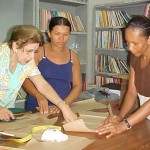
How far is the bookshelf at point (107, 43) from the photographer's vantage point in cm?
425

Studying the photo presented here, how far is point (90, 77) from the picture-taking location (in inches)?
179

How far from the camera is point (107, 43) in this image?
14.5 feet

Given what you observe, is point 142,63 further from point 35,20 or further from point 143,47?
point 35,20

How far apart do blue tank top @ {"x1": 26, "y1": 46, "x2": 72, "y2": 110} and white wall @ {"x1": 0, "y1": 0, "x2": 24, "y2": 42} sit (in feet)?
5.32

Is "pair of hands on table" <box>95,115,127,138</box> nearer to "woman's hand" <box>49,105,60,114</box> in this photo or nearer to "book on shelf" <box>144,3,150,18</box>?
"woman's hand" <box>49,105,60,114</box>

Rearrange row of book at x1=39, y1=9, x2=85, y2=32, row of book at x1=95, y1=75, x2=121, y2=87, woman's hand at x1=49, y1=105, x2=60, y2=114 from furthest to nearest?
row of book at x1=95, y1=75, x2=121, y2=87, row of book at x1=39, y1=9, x2=85, y2=32, woman's hand at x1=49, y1=105, x2=60, y2=114

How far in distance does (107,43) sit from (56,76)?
87.1 inches

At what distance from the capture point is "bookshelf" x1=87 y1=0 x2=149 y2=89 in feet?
13.9

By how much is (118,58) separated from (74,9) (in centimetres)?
109

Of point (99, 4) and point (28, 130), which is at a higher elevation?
point (99, 4)

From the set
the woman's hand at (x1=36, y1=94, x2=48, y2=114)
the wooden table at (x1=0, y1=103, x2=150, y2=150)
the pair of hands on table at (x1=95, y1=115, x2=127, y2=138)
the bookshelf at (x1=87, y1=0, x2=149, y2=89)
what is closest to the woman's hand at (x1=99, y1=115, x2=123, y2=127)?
the pair of hands on table at (x1=95, y1=115, x2=127, y2=138)

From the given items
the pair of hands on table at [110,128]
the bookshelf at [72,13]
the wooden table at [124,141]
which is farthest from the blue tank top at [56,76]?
the bookshelf at [72,13]

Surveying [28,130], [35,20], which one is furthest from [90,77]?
[28,130]

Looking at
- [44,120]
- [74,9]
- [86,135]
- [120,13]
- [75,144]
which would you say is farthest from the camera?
[74,9]
